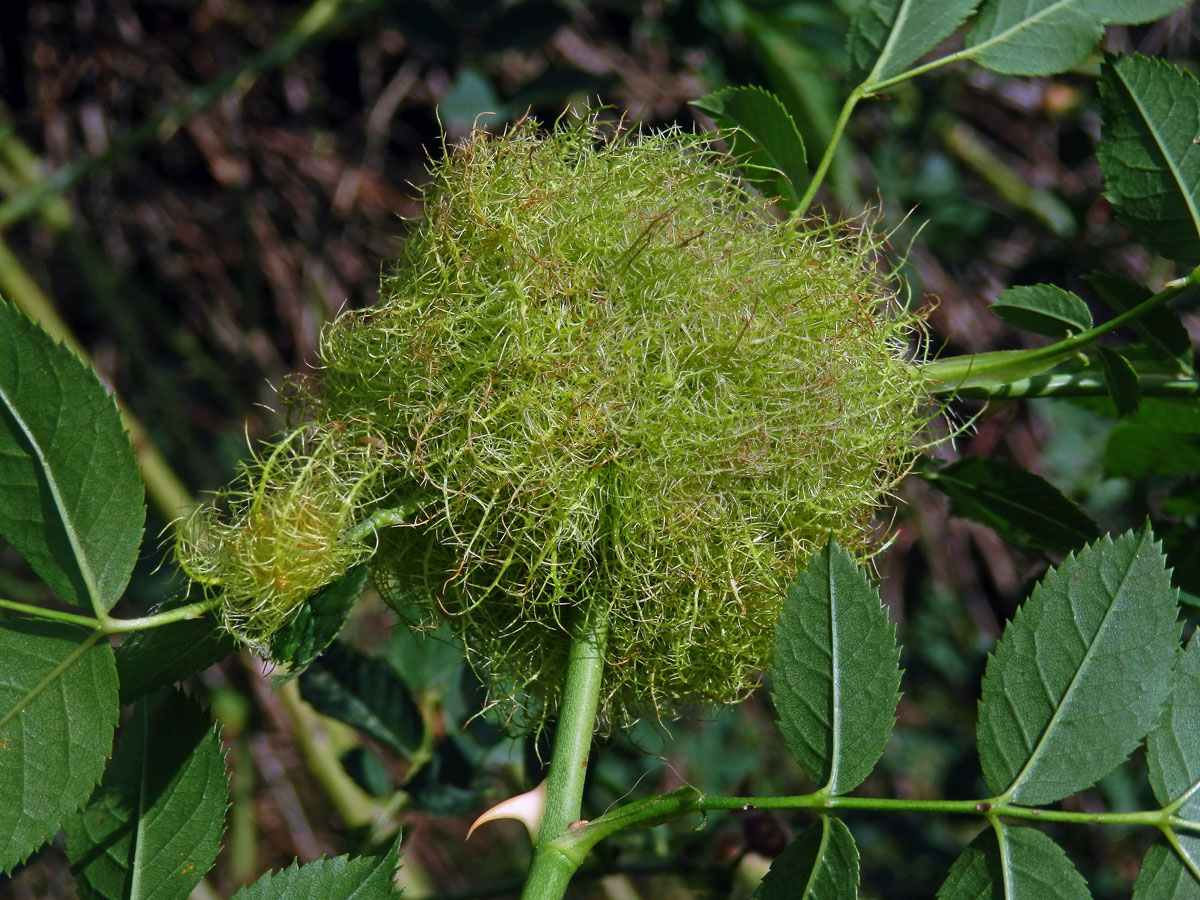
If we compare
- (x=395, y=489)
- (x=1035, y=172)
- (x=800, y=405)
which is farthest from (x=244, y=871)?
(x=1035, y=172)

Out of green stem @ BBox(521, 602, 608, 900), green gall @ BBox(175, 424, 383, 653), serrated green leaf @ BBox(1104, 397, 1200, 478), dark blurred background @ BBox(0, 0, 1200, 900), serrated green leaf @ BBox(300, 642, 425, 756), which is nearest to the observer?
green stem @ BBox(521, 602, 608, 900)

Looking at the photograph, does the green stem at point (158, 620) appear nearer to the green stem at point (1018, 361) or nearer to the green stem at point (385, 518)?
the green stem at point (385, 518)

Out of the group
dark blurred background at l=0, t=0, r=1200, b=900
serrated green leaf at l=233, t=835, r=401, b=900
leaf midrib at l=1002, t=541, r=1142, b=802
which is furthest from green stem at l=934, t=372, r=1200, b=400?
dark blurred background at l=0, t=0, r=1200, b=900

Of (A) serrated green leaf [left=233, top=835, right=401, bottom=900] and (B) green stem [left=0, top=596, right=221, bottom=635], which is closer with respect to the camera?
(B) green stem [left=0, top=596, right=221, bottom=635]

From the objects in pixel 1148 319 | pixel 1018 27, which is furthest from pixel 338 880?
pixel 1018 27

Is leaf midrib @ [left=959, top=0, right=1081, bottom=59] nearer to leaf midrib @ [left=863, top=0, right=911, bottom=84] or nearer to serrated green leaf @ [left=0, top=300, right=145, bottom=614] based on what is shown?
leaf midrib @ [left=863, top=0, right=911, bottom=84]
